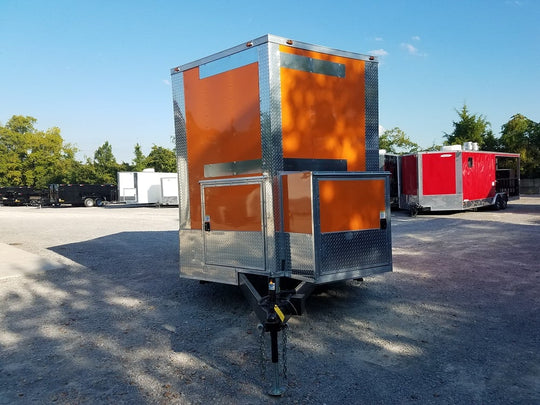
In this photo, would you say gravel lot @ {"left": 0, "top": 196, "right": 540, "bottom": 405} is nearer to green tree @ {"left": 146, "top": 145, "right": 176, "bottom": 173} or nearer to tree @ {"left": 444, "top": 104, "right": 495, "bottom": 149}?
tree @ {"left": 444, "top": 104, "right": 495, "bottom": 149}

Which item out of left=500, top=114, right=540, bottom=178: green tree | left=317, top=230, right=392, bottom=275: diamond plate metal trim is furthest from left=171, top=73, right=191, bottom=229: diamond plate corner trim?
left=500, top=114, right=540, bottom=178: green tree

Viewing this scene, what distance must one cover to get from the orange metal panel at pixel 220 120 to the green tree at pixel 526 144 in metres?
37.9

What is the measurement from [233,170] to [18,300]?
433 centimetres

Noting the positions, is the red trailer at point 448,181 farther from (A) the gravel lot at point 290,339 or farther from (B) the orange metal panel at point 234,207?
(B) the orange metal panel at point 234,207

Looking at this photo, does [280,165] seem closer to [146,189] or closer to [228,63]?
[228,63]

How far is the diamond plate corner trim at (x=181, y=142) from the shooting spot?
609 cm

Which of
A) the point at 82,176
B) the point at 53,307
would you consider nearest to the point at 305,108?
the point at 53,307

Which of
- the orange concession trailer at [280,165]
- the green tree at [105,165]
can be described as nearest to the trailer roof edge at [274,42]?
the orange concession trailer at [280,165]

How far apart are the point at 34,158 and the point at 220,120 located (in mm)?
61619

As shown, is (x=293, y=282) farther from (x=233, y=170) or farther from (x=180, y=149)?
(x=180, y=149)

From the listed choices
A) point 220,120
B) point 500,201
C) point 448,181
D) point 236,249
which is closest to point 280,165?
point 220,120

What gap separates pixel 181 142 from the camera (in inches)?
242

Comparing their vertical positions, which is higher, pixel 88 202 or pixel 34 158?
pixel 34 158

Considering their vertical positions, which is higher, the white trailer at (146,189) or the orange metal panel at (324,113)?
the orange metal panel at (324,113)
